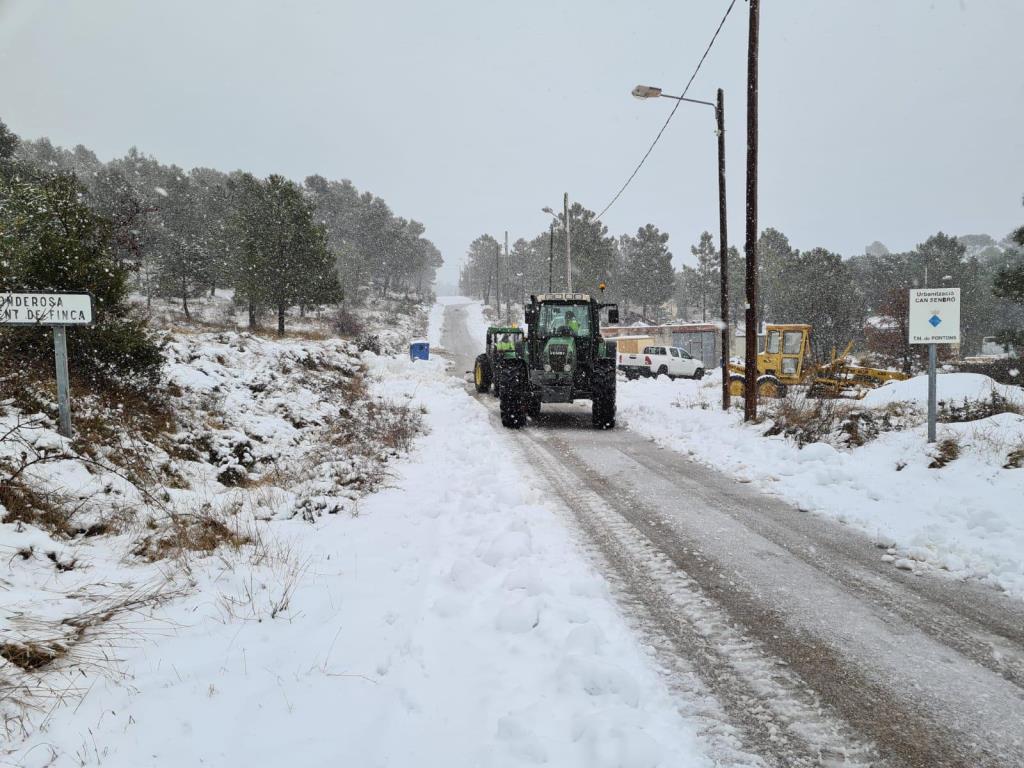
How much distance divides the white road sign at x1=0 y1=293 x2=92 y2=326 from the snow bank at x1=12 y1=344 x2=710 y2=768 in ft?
11.2

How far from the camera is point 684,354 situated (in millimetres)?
26969

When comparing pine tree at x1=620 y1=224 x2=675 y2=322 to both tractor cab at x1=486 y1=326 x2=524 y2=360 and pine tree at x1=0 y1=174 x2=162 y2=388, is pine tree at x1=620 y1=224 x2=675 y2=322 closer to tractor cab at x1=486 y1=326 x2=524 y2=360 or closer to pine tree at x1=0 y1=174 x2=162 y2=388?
tractor cab at x1=486 y1=326 x2=524 y2=360

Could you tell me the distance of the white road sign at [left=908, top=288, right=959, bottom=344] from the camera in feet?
21.6

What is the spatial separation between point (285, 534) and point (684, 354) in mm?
25193

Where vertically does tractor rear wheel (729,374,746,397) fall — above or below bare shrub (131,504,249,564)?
above

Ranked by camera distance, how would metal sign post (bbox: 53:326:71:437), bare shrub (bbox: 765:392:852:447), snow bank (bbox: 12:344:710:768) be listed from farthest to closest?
bare shrub (bbox: 765:392:852:447), metal sign post (bbox: 53:326:71:437), snow bank (bbox: 12:344:710:768)

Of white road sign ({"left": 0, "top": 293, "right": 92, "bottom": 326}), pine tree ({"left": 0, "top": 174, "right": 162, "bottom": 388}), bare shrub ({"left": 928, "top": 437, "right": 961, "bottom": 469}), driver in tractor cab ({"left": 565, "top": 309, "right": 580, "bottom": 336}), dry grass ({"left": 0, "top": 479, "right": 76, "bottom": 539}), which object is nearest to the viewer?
dry grass ({"left": 0, "top": 479, "right": 76, "bottom": 539})

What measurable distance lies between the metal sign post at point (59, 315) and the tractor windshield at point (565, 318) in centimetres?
807

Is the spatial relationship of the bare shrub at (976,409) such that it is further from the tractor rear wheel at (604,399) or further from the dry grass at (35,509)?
the dry grass at (35,509)

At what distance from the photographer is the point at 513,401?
35.1 ft

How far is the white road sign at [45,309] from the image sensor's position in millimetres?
5105

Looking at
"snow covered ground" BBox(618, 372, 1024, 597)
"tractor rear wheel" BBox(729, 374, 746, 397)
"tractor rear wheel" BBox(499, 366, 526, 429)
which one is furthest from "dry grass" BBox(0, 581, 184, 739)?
"tractor rear wheel" BBox(729, 374, 746, 397)

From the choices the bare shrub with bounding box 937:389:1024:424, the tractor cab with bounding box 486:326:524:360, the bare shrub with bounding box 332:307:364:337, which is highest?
→ the bare shrub with bounding box 332:307:364:337

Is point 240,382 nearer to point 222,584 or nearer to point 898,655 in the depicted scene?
point 222,584
